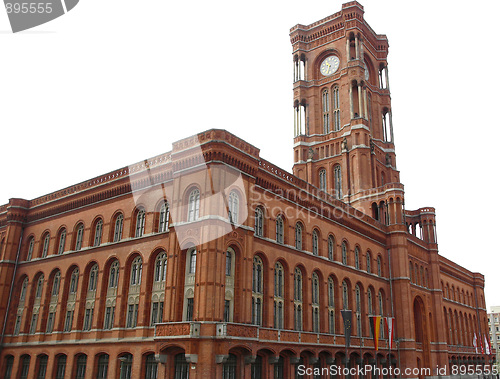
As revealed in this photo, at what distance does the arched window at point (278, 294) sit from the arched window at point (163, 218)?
9.09 m

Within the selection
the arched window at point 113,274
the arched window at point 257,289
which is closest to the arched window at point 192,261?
the arched window at point 257,289

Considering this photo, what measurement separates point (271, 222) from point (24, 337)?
23819mm

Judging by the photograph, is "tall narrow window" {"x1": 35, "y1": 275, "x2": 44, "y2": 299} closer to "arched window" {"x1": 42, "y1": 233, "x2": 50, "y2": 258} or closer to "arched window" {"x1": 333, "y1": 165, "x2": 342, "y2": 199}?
"arched window" {"x1": 42, "y1": 233, "x2": 50, "y2": 258}

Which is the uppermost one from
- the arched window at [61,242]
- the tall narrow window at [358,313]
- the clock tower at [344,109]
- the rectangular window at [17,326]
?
the clock tower at [344,109]

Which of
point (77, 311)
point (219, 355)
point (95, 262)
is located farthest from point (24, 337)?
point (219, 355)

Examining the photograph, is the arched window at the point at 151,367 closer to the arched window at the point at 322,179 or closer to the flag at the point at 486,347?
the arched window at the point at 322,179

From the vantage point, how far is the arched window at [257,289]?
3357 centimetres

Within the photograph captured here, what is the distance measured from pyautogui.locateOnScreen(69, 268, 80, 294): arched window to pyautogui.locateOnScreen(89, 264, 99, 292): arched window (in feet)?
5.25

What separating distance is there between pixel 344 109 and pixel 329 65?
8060 millimetres

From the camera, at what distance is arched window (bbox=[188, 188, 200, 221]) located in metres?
32.6

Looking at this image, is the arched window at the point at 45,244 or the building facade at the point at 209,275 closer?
the building facade at the point at 209,275

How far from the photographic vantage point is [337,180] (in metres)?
62.0

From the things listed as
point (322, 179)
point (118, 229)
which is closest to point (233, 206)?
point (118, 229)

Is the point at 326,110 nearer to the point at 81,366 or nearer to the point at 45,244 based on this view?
the point at 45,244
